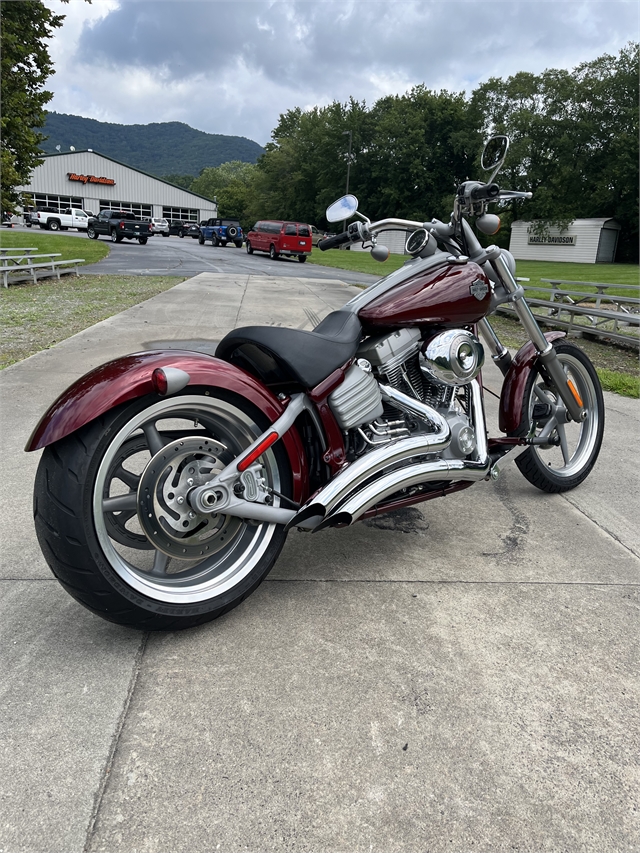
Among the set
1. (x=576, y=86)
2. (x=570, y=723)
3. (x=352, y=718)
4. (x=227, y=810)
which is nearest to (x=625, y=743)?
(x=570, y=723)

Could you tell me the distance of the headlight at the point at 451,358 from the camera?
2.54m

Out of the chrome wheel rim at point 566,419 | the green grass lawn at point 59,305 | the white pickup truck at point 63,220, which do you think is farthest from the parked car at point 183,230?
the chrome wheel rim at point 566,419

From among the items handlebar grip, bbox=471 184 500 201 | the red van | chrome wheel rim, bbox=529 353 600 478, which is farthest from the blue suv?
handlebar grip, bbox=471 184 500 201

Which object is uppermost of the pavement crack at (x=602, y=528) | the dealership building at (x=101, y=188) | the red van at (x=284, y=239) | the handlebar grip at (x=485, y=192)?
the dealership building at (x=101, y=188)

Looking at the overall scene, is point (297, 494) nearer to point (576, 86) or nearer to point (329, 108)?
point (576, 86)

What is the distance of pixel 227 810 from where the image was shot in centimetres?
149

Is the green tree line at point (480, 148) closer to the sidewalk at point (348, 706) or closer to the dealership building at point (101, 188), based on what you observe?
the dealership building at point (101, 188)

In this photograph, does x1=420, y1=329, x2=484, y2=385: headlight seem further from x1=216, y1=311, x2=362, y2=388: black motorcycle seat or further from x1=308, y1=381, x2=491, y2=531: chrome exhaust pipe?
x1=216, y1=311, x2=362, y2=388: black motorcycle seat

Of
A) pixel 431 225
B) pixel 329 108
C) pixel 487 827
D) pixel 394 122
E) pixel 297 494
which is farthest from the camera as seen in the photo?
pixel 329 108

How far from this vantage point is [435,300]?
252 centimetres

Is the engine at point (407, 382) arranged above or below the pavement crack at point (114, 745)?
above

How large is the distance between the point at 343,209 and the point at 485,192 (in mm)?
662

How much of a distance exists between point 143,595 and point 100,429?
0.56 m

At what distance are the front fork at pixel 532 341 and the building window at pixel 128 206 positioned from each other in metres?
75.7
